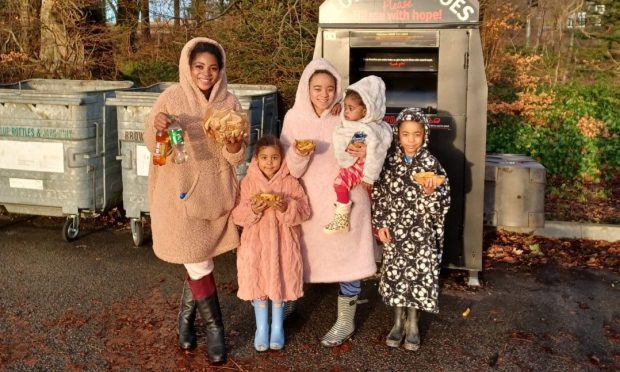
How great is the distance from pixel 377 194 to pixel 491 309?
4.34ft

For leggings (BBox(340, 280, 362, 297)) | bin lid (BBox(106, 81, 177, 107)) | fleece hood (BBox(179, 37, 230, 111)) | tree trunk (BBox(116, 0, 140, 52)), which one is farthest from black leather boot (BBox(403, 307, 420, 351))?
tree trunk (BBox(116, 0, 140, 52))

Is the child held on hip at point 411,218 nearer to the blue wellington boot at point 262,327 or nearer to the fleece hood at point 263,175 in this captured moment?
the fleece hood at point 263,175

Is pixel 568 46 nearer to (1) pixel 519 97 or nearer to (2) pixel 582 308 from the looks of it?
(1) pixel 519 97

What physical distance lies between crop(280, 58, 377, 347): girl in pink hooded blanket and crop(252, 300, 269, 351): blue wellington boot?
0.30 meters

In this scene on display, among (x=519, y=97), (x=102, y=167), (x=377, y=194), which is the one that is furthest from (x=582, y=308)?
(x=519, y=97)

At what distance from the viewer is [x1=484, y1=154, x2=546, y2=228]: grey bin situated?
218 inches

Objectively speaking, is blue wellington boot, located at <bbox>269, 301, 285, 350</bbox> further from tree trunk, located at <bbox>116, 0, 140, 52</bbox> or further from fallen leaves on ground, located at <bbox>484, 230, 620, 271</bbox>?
tree trunk, located at <bbox>116, 0, 140, 52</bbox>

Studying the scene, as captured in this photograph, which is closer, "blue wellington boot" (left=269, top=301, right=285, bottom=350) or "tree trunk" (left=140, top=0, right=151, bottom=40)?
"blue wellington boot" (left=269, top=301, right=285, bottom=350)

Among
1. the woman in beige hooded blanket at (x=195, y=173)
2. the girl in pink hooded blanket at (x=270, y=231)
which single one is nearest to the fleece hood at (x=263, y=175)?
the girl in pink hooded blanket at (x=270, y=231)

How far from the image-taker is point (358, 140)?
3701 mm

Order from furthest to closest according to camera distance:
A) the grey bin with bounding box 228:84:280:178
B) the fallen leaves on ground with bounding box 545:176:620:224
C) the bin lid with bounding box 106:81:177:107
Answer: the fallen leaves on ground with bounding box 545:176:620:224
the bin lid with bounding box 106:81:177:107
the grey bin with bounding box 228:84:280:178

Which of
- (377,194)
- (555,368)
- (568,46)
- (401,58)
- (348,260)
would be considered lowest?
(555,368)

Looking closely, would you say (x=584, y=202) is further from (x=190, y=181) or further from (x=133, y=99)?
(x=190, y=181)

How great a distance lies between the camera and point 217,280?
5.22 m
